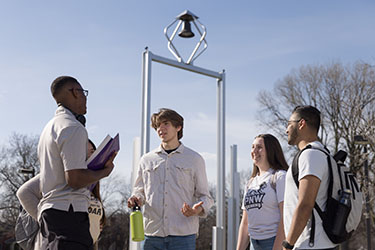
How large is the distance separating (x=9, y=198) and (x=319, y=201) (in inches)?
1272

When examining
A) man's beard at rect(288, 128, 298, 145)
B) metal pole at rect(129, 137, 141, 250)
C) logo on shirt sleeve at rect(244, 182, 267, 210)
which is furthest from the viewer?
metal pole at rect(129, 137, 141, 250)

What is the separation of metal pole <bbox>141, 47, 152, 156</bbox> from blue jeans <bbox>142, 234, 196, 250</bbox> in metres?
1.54

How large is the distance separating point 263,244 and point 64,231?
2.29 m

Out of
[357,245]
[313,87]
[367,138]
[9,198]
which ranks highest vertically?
[313,87]

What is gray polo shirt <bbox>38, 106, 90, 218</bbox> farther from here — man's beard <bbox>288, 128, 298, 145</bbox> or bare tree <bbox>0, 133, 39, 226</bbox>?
bare tree <bbox>0, 133, 39, 226</bbox>

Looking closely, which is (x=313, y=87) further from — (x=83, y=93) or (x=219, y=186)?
(x=83, y=93)

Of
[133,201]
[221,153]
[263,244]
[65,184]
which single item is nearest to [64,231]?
[65,184]

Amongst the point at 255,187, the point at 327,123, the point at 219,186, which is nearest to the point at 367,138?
the point at 327,123

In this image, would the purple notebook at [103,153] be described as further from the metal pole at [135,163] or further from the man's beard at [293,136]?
the metal pole at [135,163]

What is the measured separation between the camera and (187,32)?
26.6 ft

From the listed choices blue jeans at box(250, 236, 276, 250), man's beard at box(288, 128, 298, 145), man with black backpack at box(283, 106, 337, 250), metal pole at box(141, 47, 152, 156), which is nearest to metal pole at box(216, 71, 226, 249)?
metal pole at box(141, 47, 152, 156)

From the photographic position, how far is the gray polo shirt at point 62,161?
3395mm

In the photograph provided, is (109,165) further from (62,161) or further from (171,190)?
(171,190)

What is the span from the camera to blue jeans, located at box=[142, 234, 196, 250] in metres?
4.82
